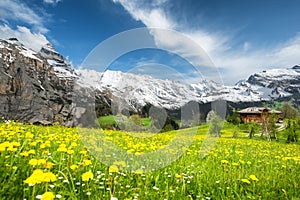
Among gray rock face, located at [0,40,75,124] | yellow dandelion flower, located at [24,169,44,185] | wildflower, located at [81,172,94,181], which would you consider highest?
gray rock face, located at [0,40,75,124]

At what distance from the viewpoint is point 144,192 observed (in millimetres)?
2682

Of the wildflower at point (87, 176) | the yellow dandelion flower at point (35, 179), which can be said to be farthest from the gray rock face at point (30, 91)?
the yellow dandelion flower at point (35, 179)

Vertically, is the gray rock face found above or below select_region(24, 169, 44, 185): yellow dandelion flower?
above

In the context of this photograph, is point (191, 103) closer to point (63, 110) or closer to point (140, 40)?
point (140, 40)

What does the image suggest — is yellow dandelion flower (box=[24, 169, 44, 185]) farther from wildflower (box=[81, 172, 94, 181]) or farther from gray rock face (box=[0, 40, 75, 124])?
gray rock face (box=[0, 40, 75, 124])

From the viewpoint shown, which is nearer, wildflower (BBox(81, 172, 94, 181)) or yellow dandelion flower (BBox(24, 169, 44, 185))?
yellow dandelion flower (BBox(24, 169, 44, 185))

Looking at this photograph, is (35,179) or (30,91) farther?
(30,91)

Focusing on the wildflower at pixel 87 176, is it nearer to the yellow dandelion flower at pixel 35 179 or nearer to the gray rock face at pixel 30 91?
the yellow dandelion flower at pixel 35 179

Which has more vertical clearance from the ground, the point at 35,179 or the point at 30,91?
the point at 30,91

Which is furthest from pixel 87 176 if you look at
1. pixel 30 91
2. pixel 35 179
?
pixel 30 91

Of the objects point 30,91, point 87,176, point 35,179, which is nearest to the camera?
point 35,179

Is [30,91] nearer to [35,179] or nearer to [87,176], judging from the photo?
[87,176]

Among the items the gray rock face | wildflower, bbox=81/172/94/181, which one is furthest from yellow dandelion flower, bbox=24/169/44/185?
the gray rock face

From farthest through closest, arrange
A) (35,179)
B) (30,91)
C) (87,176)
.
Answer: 1. (30,91)
2. (87,176)
3. (35,179)
